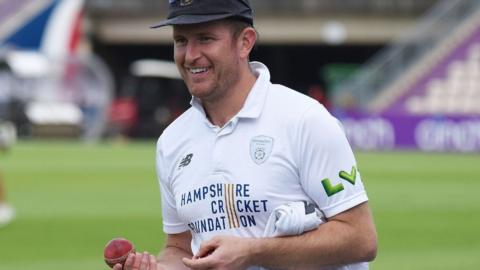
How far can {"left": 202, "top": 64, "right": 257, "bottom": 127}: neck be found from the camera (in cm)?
505

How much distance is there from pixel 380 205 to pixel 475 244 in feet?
14.4

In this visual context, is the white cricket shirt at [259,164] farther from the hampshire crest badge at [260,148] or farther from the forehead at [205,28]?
the forehead at [205,28]

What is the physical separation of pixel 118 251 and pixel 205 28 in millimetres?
863

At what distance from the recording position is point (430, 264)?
1231cm

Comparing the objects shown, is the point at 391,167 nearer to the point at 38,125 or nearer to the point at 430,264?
the point at 430,264

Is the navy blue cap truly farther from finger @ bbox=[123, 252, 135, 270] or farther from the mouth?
finger @ bbox=[123, 252, 135, 270]

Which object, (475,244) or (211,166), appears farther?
(475,244)

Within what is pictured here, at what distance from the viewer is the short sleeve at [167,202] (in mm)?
5336

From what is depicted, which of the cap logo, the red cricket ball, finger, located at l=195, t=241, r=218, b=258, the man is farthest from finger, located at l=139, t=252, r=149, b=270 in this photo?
the cap logo

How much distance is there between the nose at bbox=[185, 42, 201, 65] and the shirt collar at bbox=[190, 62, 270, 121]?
28 centimetres

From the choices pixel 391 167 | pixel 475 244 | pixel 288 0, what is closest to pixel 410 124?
pixel 391 167

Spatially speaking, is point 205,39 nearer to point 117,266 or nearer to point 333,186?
point 333,186

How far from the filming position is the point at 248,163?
4.96 m

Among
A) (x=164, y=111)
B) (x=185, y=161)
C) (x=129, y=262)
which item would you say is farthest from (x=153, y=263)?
(x=164, y=111)
